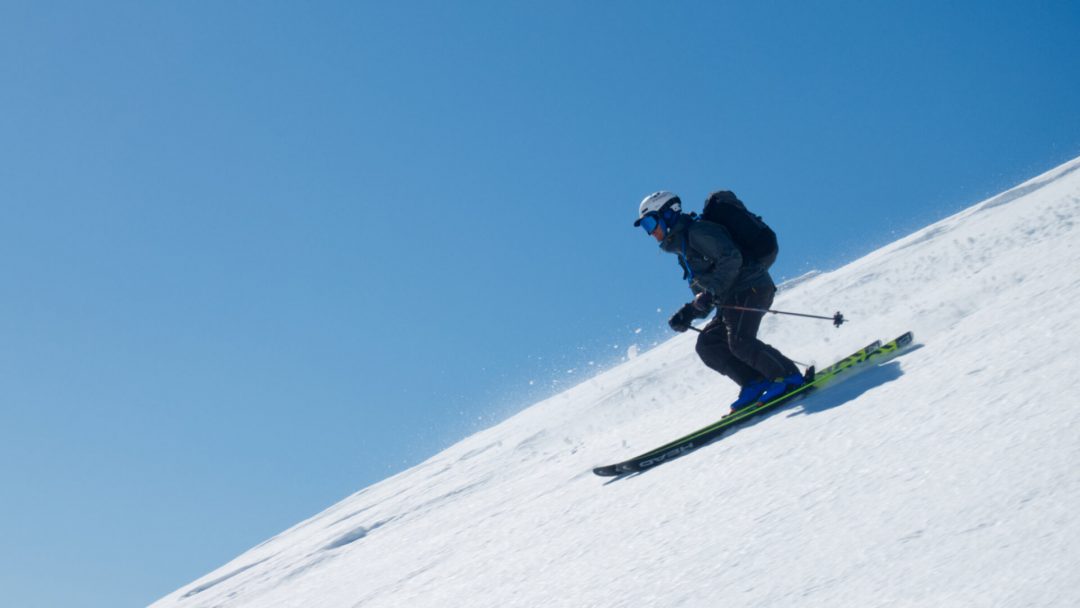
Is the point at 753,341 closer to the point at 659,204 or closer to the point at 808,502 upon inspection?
the point at 659,204

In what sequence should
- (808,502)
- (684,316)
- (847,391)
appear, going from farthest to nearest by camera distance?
(684,316) < (847,391) < (808,502)

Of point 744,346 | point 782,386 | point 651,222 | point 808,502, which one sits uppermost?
point 651,222

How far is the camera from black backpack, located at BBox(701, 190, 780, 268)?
854 centimetres

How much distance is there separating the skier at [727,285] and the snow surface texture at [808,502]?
77 centimetres

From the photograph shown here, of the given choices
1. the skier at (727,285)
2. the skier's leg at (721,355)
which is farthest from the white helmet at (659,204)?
the skier's leg at (721,355)

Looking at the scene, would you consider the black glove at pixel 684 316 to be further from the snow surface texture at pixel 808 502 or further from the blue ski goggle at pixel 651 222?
the snow surface texture at pixel 808 502

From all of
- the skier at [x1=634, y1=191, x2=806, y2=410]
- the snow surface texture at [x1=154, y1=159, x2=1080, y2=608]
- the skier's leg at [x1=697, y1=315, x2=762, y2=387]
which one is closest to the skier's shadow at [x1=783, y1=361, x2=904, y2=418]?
the snow surface texture at [x1=154, y1=159, x2=1080, y2=608]

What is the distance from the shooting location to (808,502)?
4766mm

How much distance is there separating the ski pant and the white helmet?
106 cm

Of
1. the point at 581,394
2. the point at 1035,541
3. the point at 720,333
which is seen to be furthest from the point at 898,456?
the point at 581,394

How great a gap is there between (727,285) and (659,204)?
101 centimetres

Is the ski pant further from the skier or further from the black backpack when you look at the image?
the black backpack

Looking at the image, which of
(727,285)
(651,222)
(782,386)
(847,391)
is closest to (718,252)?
(727,285)

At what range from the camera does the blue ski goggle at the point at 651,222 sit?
8469mm
